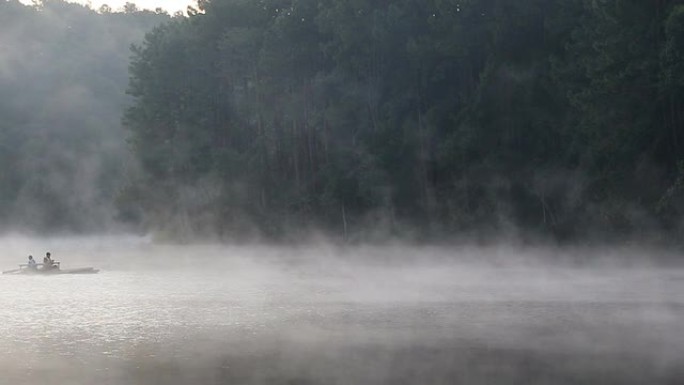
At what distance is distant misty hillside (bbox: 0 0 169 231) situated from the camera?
90125mm

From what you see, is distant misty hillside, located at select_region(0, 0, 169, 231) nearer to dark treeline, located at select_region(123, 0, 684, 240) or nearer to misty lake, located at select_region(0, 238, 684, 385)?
dark treeline, located at select_region(123, 0, 684, 240)

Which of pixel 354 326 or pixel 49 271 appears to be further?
pixel 49 271

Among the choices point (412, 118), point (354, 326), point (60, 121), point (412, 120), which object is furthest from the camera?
point (60, 121)

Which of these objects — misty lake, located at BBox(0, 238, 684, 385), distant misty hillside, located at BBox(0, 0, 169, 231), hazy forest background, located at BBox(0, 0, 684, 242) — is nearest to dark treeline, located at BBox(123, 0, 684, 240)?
hazy forest background, located at BBox(0, 0, 684, 242)

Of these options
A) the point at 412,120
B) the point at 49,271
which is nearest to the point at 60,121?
the point at 412,120

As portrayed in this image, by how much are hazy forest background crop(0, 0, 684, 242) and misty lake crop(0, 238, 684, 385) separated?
24.3 feet

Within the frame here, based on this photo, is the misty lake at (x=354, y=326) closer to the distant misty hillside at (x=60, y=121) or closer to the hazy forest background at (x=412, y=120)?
the hazy forest background at (x=412, y=120)

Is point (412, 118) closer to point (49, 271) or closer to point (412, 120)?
point (412, 120)

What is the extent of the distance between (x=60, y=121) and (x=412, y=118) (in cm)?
5358

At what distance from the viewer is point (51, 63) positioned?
342 ft

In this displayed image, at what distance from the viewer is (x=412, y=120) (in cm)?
5328

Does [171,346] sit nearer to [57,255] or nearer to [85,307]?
[85,307]

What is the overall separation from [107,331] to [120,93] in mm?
82833

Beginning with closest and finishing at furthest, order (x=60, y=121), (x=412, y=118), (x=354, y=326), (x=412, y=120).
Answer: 1. (x=354, y=326)
2. (x=412, y=120)
3. (x=412, y=118)
4. (x=60, y=121)
